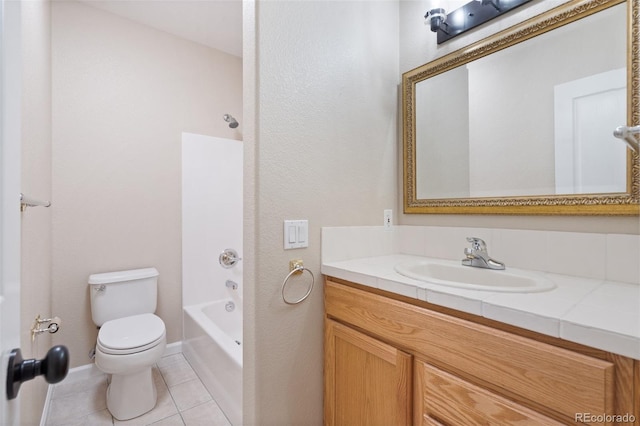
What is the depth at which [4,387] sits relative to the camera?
1.33 feet

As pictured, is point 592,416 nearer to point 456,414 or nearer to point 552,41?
point 456,414

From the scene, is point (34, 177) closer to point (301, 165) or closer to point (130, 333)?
point (130, 333)

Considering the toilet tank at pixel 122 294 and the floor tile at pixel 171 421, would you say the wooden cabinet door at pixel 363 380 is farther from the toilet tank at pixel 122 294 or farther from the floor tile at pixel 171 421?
the toilet tank at pixel 122 294

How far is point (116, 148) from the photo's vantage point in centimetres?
213

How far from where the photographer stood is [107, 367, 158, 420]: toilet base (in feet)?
5.34

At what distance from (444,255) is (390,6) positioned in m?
1.35

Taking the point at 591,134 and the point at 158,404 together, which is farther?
the point at 158,404

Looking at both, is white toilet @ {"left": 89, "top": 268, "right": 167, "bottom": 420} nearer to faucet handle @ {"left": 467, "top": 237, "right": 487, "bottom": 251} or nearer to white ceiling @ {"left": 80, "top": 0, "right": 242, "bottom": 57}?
faucet handle @ {"left": 467, "top": 237, "right": 487, "bottom": 251}

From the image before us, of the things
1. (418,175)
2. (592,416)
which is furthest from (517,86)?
(592,416)

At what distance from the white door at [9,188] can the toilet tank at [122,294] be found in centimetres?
175

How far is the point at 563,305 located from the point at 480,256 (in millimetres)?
460

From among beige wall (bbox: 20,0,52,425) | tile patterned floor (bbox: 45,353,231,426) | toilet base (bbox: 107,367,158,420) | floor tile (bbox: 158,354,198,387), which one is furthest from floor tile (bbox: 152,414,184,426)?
beige wall (bbox: 20,0,52,425)

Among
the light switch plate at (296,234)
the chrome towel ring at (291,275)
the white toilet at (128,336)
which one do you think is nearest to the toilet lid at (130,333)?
the white toilet at (128,336)

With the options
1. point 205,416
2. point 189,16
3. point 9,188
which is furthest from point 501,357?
point 189,16
